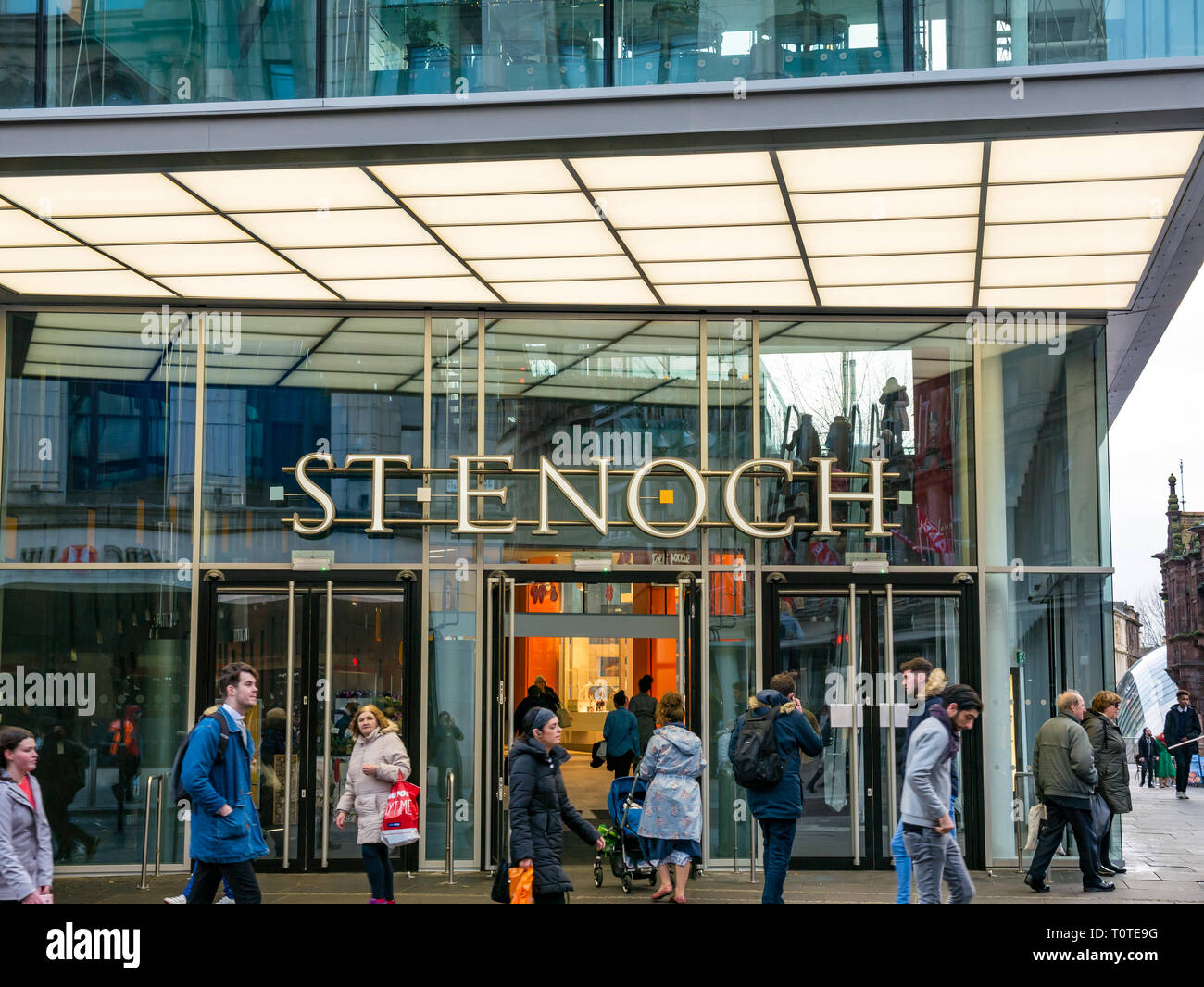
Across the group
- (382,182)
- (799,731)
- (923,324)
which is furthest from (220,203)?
(923,324)

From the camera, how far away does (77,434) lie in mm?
13289

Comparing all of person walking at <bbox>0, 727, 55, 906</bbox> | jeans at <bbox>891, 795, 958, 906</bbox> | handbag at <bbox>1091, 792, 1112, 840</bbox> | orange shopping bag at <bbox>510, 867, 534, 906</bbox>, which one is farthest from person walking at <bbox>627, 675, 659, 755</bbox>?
person walking at <bbox>0, 727, 55, 906</bbox>

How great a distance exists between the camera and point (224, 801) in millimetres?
7320

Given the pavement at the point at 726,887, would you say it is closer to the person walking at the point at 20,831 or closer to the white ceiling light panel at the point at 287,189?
the person walking at the point at 20,831

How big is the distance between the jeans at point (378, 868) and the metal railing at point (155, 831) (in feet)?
12.3

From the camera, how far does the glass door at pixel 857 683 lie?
12.6 m

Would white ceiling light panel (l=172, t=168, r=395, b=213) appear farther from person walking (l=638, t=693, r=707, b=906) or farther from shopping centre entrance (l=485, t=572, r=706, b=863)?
person walking (l=638, t=693, r=707, b=906)

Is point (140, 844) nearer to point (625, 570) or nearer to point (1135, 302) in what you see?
point (625, 570)

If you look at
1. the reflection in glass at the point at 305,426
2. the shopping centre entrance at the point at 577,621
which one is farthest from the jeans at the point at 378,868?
the reflection in glass at the point at 305,426

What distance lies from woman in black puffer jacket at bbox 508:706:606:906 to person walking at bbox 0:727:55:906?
2.47 m

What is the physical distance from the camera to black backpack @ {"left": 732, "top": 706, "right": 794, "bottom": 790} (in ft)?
30.5

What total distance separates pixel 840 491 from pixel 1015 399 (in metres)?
2.04

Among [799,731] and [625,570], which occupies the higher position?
[625,570]

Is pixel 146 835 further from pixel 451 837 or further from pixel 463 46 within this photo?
pixel 463 46
